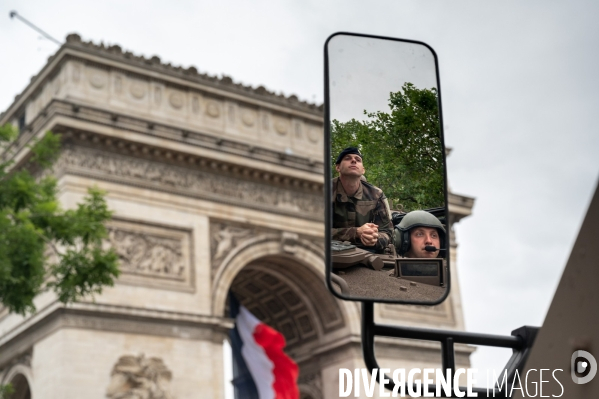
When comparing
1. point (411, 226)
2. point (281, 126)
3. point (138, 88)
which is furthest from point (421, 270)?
point (281, 126)

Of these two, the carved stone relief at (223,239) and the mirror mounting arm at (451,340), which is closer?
the mirror mounting arm at (451,340)

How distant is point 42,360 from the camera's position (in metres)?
20.1

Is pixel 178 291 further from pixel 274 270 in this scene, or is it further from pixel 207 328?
pixel 274 270

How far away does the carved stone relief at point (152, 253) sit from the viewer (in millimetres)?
21141

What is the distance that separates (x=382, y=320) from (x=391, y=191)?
899 inches

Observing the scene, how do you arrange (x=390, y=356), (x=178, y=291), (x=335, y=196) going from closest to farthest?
(x=335, y=196) < (x=178, y=291) < (x=390, y=356)

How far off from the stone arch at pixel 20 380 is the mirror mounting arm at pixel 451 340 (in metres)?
19.9

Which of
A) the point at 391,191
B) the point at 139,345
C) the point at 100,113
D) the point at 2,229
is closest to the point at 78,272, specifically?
the point at 2,229

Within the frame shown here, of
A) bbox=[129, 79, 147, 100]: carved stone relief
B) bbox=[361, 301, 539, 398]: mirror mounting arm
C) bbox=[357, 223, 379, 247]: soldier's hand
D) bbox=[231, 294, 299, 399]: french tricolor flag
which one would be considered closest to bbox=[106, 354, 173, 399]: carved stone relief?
bbox=[231, 294, 299, 399]: french tricolor flag

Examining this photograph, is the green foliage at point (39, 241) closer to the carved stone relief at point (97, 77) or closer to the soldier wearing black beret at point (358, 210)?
the carved stone relief at point (97, 77)

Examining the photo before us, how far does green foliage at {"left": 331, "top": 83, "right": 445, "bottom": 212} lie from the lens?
2.10 m

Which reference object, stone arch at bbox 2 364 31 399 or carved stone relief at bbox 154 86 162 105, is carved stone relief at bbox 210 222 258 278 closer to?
carved stone relief at bbox 154 86 162 105

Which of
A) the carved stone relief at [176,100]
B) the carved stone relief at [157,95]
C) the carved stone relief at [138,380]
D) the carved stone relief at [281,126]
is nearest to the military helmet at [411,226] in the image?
the carved stone relief at [138,380]

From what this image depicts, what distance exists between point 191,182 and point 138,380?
5.42 m
